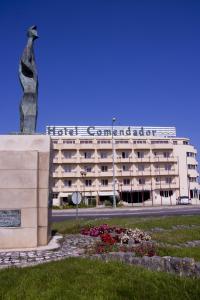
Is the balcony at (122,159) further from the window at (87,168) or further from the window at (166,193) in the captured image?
the window at (166,193)

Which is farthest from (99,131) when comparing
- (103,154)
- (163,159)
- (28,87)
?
(28,87)

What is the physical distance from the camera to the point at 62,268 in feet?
31.2

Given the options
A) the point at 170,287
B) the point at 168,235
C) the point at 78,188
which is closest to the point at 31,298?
the point at 170,287

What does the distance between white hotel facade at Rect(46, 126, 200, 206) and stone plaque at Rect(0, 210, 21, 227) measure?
65.5 metres

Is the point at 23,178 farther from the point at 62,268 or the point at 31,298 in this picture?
the point at 31,298

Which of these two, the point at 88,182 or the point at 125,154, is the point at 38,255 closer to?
the point at 88,182

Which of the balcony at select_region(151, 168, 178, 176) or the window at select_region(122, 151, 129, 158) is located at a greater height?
the window at select_region(122, 151, 129, 158)

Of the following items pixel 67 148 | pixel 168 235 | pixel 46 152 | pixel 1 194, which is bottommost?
pixel 168 235

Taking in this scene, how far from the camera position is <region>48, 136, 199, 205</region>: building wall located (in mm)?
84106

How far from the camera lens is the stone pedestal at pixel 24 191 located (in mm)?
14547

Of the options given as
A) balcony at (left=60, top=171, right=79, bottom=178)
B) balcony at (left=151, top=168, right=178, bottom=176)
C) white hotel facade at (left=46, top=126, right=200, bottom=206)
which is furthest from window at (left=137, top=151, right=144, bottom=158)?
balcony at (left=60, top=171, right=79, bottom=178)

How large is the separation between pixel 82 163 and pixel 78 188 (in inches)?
204

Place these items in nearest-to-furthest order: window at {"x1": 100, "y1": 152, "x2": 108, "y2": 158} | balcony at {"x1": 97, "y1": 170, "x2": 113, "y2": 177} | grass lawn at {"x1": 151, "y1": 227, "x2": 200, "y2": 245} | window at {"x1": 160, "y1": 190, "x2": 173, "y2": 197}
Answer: grass lawn at {"x1": 151, "y1": 227, "x2": 200, "y2": 245} → balcony at {"x1": 97, "y1": 170, "x2": 113, "y2": 177} → window at {"x1": 100, "y1": 152, "x2": 108, "y2": 158} → window at {"x1": 160, "y1": 190, "x2": 173, "y2": 197}

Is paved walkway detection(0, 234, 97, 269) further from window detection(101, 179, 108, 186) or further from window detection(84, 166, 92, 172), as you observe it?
window detection(84, 166, 92, 172)
